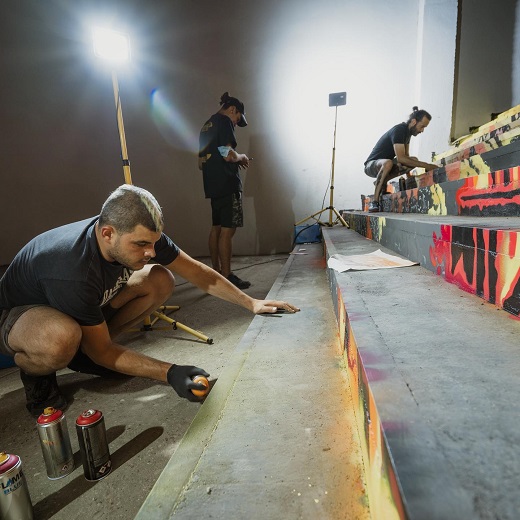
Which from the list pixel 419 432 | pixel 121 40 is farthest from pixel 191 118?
pixel 419 432

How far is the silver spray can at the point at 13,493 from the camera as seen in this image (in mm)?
846

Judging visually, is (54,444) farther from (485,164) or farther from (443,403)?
(485,164)

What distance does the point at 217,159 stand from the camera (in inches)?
133

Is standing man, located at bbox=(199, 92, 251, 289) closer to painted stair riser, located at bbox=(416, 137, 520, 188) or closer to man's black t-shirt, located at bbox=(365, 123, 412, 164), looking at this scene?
man's black t-shirt, located at bbox=(365, 123, 412, 164)

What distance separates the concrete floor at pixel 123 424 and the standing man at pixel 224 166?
128 centimetres

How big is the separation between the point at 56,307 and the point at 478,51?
535cm

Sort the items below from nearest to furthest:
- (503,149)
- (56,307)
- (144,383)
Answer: (56,307), (144,383), (503,149)

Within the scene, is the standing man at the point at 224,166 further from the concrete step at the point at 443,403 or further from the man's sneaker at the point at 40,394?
the concrete step at the point at 443,403

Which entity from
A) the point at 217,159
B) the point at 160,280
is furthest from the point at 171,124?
the point at 160,280

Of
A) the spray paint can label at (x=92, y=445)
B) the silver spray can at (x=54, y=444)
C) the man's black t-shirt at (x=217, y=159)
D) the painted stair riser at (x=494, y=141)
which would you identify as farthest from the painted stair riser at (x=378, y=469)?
the man's black t-shirt at (x=217, y=159)

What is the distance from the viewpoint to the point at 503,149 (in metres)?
1.72

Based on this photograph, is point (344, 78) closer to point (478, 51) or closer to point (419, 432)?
point (478, 51)

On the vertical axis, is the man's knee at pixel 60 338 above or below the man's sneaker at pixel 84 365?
above

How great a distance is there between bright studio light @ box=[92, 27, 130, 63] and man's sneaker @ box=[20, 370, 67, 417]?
189 centimetres
